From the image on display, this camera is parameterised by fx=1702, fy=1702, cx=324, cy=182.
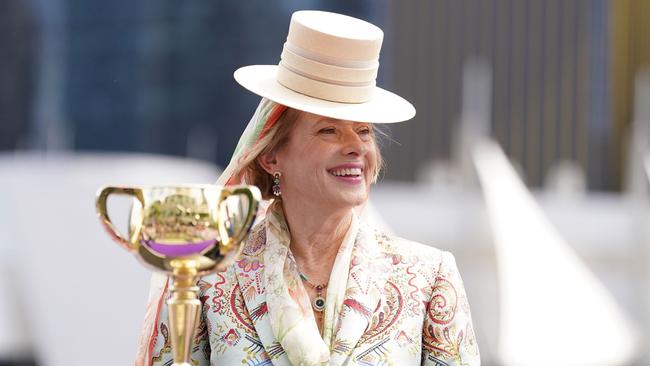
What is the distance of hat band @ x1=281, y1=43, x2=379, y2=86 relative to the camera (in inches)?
149

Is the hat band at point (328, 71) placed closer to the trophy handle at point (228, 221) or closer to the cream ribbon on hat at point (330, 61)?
the cream ribbon on hat at point (330, 61)

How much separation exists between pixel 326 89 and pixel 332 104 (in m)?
0.04

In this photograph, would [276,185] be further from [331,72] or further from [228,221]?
[228,221]

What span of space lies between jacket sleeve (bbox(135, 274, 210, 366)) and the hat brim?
0.48 metres

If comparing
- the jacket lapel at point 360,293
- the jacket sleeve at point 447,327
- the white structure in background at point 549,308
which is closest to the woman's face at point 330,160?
the jacket lapel at point 360,293

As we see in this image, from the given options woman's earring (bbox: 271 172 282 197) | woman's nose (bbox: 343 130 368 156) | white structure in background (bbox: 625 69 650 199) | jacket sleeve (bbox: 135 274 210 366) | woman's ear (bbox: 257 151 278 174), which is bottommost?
jacket sleeve (bbox: 135 274 210 366)

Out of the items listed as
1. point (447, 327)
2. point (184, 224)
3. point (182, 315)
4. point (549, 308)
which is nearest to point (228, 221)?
point (184, 224)

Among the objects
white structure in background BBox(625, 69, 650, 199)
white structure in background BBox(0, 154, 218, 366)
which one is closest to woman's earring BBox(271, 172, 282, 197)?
white structure in background BBox(0, 154, 218, 366)

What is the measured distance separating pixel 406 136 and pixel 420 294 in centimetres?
7754

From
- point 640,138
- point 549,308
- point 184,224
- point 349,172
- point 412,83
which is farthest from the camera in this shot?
point 412,83

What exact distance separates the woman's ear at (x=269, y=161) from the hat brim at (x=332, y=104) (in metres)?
0.18

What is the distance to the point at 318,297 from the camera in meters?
3.85

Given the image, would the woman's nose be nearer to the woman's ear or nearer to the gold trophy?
the woman's ear

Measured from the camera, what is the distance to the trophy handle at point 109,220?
131 inches
